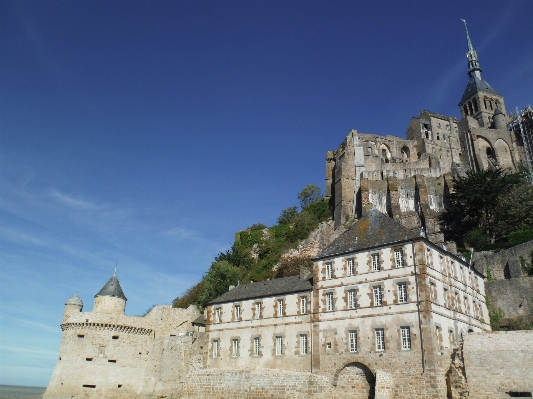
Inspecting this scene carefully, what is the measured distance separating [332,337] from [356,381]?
2.92 meters

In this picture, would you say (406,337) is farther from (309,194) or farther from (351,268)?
(309,194)

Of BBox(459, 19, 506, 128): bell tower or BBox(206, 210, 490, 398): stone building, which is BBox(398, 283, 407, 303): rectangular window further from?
BBox(459, 19, 506, 128): bell tower

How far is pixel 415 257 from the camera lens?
87.8ft

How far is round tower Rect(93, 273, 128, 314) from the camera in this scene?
4372cm

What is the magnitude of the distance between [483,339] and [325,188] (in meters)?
48.5

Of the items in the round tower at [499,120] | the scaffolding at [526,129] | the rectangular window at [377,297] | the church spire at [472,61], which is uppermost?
the church spire at [472,61]

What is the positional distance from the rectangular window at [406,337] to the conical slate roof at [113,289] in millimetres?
28893

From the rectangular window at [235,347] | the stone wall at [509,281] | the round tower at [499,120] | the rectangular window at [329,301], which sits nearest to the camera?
the rectangular window at [329,301]

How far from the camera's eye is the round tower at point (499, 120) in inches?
3342

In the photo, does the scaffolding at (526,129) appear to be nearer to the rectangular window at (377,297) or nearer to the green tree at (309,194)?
the green tree at (309,194)

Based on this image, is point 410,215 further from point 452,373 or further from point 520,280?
point 452,373

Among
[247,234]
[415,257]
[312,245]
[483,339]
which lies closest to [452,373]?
[483,339]

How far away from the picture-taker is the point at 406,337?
25.7 m

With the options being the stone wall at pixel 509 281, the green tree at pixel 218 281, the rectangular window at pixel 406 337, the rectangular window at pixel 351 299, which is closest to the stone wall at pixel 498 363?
the rectangular window at pixel 406 337
